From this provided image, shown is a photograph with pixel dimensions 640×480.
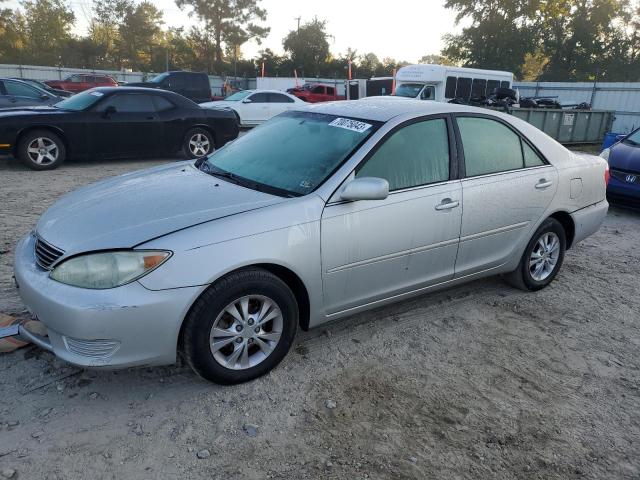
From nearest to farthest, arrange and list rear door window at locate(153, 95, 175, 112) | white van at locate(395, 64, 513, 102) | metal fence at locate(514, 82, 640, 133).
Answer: rear door window at locate(153, 95, 175, 112)
white van at locate(395, 64, 513, 102)
metal fence at locate(514, 82, 640, 133)

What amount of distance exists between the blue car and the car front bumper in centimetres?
694

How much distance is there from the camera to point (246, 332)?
2932 mm

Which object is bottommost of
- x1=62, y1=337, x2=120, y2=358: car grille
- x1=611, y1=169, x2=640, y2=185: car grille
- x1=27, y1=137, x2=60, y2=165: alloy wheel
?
x1=611, y1=169, x2=640, y2=185: car grille

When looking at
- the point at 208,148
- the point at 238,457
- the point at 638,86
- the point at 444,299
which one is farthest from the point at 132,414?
the point at 638,86

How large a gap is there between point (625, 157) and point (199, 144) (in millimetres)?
7371

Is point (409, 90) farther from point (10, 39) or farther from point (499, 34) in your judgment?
point (10, 39)

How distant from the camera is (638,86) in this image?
20.7m

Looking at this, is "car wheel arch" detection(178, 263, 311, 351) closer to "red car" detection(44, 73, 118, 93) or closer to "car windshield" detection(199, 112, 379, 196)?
"car windshield" detection(199, 112, 379, 196)

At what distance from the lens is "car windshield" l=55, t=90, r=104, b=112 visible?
883 centimetres

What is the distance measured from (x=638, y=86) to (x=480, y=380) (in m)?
22.2

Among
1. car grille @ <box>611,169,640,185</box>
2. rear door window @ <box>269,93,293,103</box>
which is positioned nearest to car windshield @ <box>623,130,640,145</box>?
car grille @ <box>611,169,640,185</box>

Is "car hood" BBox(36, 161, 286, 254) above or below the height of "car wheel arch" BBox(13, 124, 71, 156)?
above

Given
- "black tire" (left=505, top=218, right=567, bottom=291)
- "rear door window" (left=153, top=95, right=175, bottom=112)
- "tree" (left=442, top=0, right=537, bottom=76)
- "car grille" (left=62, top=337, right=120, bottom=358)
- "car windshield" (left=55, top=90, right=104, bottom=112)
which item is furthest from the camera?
"tree" (left=442, top=0, right=537, bottom=76)

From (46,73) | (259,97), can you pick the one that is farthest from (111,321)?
(46,73)
